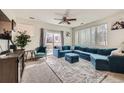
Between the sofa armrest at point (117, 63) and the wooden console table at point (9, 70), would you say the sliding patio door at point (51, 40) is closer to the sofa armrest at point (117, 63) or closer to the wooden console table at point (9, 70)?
the sofa armrest at point (117, 63)

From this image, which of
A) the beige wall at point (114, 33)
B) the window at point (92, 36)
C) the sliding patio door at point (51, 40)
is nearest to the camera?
the beige wall at point (114, 33)

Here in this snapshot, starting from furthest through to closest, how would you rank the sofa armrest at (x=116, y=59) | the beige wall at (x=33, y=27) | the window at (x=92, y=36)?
the window at (x=92, y=36)
the beige wall at (x=33, y=27)
the sofa armrest at (x=116, y=59)

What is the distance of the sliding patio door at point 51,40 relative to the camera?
7481 millimetres

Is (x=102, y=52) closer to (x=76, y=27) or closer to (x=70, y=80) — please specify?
(x=70, y=80)

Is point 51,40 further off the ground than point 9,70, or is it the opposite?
point 51,40

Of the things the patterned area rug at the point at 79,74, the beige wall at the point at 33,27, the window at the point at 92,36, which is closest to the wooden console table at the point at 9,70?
the patterned area rug at the point at 79,74

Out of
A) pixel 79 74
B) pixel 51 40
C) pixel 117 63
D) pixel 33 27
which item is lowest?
pixel 79 74

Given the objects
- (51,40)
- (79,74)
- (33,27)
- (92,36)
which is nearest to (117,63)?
(79,74)

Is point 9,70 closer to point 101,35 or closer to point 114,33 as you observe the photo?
point 114,33

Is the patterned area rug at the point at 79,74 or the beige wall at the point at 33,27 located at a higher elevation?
the beige wall at the point at 33,27

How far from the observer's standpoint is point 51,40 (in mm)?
7691

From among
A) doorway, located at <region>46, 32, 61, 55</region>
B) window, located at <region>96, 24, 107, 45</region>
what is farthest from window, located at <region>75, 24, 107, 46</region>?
doorway, located at <region>46, 32, 61, 55</region>

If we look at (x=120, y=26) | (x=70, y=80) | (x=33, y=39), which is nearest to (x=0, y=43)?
(x=70, y=80)
